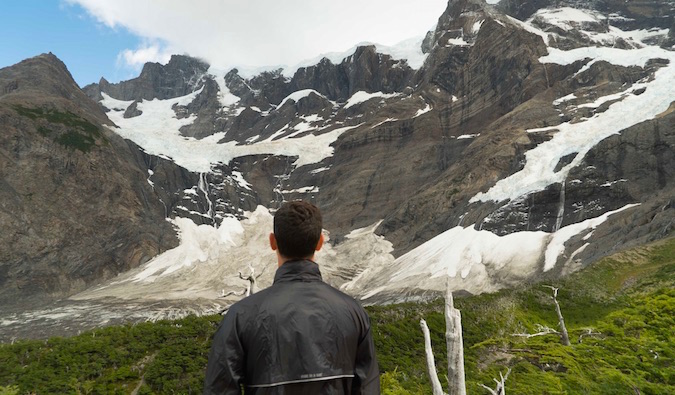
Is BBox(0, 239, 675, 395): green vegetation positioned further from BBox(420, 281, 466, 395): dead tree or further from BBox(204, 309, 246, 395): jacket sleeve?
BBox(204, 309, 246, 395): jacket sleeve

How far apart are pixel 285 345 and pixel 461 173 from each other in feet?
376

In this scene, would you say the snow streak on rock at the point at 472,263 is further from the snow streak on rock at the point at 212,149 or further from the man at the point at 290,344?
the snow streak on rock at the point at 212,149

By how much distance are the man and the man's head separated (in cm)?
17

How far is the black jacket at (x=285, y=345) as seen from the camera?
3035mm

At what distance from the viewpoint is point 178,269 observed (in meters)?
113

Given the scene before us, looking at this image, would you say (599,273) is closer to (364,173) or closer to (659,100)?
(659,100)

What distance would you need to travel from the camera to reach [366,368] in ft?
11.1

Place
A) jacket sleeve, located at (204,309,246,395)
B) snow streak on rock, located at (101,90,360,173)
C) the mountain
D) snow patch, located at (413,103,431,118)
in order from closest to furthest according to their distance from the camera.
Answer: jacket sleeve, located at (204,309,246,395) < the mountain < snow patch, located at (413,103,431,118) < snow streak on rock, located at (101,90,360,173)

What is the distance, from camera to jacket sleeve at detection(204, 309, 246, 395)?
119 inches

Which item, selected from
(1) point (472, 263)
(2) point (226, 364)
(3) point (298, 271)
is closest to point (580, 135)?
(1) point (472, 263)

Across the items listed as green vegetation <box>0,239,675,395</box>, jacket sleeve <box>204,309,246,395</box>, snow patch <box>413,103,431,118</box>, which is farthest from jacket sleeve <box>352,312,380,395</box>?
snow patch <box>413,103,431,118</box>

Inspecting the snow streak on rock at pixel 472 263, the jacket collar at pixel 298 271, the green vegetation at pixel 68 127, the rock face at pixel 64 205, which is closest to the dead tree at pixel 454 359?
the jacket collar at pixel 298 271

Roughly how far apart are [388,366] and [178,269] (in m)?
88.9

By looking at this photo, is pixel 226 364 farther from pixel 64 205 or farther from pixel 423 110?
pixel 423 110
